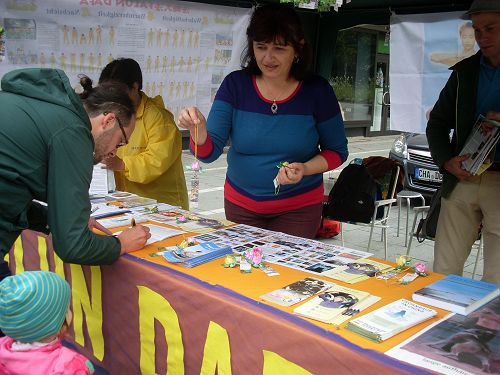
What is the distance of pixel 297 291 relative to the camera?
1.62 meters

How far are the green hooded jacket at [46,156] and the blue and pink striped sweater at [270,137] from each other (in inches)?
33.7

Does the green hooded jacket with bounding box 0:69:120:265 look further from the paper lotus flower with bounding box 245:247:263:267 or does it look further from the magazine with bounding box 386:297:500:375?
the magazine with bounding box 386:297:500:375

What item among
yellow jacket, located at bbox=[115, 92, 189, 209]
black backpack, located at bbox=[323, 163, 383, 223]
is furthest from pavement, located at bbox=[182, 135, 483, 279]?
yellow jacket, located at bbox=[115, 92, 189, 209]

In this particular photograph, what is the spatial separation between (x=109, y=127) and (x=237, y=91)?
0.86m

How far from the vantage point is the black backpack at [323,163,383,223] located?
4156mm

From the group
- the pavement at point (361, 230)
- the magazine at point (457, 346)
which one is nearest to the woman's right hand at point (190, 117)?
the magazine at point (457, 346)

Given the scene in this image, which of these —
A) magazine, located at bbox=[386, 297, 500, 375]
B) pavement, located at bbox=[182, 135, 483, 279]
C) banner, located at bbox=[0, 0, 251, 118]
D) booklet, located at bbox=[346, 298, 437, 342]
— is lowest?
pavement, located at bbox=[182, 135, 483, 279]

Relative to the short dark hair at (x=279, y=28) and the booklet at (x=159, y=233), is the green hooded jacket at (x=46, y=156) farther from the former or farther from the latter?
the short dark hair at (x=279, y=28)

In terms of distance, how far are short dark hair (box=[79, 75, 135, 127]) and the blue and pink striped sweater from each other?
0.60m

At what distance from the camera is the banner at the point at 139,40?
3.02 m

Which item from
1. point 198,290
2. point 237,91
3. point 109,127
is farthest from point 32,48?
point 198,290

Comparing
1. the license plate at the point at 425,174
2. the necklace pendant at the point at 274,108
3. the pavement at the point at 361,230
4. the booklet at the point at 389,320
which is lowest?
the pavement at the point at 361,230

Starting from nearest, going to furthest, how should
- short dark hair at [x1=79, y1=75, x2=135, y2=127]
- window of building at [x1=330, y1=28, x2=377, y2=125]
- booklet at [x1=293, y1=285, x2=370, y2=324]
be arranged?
booklet at [x1=293, y1=285, x2=370, y2=324] < short dark hair at [x1=79, y1=75, x2=135, y2=127] < window of building at [x1=330, y1=28, x2=377, y2=125]

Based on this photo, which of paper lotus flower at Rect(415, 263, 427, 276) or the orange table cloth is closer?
the orange table cloth
